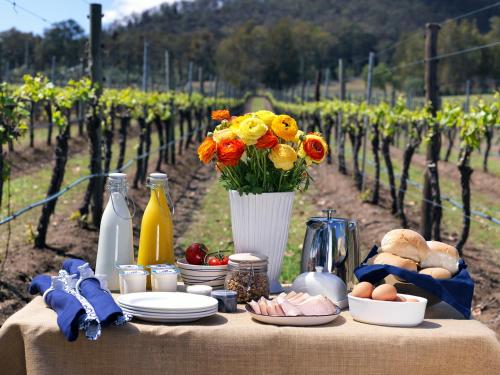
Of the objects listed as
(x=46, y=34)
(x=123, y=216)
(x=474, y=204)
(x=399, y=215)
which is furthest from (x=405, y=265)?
(x=46, y=34)

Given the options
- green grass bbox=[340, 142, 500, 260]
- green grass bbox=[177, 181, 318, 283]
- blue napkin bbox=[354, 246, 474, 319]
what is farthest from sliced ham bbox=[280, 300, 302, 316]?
green grass bbox=[340, 142, 500, 260]

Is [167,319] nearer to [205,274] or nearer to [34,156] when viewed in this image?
[205,274]

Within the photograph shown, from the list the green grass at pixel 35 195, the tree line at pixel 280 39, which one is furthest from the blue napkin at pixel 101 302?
the tree line at pixel 280 39

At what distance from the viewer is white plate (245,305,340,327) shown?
2.26 meters

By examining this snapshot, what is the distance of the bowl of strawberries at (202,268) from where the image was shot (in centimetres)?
270

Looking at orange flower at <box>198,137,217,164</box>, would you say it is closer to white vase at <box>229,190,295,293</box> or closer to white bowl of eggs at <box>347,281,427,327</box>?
white vase at <box>229,190,295,293</box>

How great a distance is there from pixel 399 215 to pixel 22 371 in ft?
27.7

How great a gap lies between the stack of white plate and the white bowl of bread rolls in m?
0.67

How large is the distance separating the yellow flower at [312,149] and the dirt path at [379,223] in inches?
131

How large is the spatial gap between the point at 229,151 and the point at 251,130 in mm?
106

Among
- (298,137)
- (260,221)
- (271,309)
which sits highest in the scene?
(298,137)

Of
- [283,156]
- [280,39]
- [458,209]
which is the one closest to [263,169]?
[283,156]

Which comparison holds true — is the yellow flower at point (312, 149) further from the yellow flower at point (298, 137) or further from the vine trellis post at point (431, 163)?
the vine trellis post at point (431, 163)

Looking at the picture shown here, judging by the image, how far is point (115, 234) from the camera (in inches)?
105
